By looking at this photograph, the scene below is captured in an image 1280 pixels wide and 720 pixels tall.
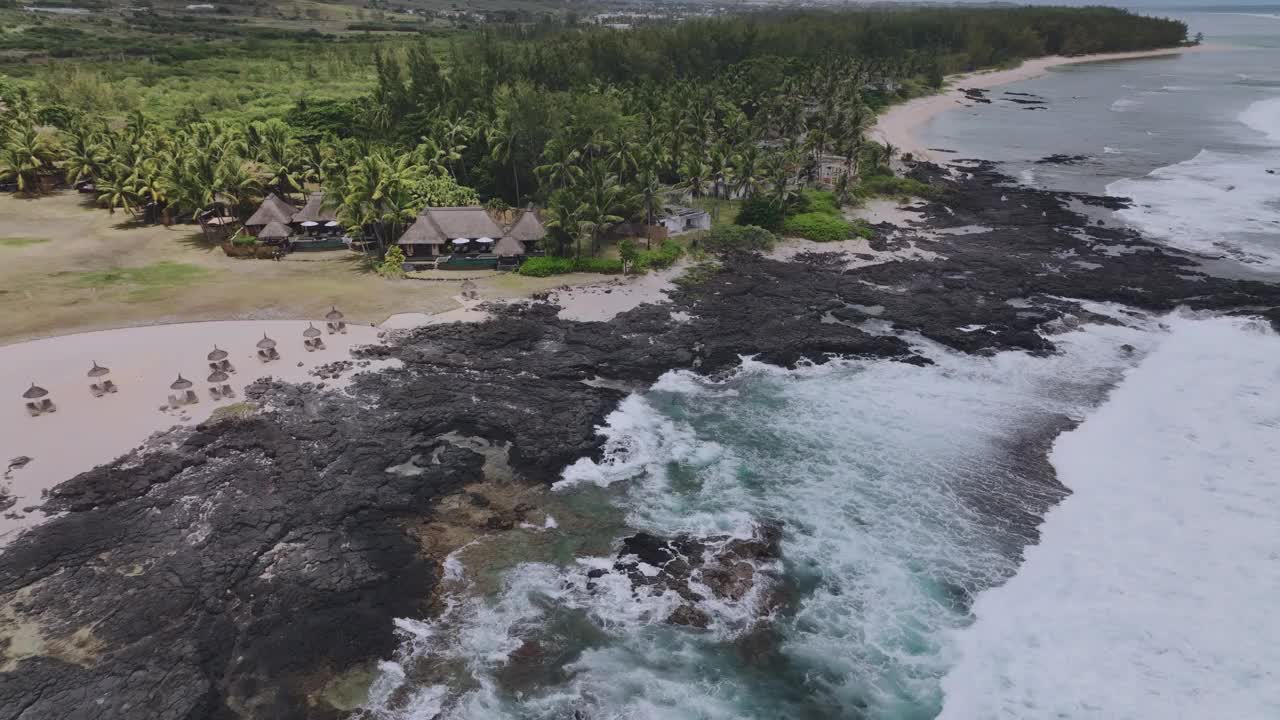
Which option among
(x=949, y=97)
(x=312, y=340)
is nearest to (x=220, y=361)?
(x=312, y=340)

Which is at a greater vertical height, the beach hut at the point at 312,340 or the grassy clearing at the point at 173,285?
the grassy clearing at the point at 173,285

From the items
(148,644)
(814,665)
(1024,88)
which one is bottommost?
(814,665)

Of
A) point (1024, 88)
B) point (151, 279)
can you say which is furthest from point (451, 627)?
point (1024, 88)

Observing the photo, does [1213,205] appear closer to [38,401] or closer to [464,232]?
[464,232]

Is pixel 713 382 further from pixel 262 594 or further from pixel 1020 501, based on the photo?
pixel 262 594

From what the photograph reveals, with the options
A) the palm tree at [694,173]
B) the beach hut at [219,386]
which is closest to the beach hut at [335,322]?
the beach hut at [219,386]

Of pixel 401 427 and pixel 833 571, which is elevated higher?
pixel 401 427

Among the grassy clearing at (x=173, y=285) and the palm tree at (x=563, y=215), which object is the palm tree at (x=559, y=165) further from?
the grassy clearing at (x=173, y=285)
